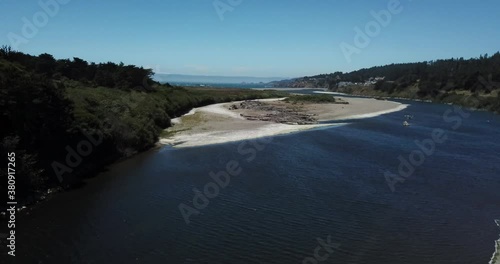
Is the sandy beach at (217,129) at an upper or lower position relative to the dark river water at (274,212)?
lower

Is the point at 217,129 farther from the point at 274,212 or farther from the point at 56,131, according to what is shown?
the point at 274,212

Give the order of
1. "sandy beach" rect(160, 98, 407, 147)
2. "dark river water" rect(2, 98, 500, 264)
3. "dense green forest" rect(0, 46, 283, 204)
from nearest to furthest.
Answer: "dark river water" rect(2, 98, 500, 264), "dense green forest" rect(0, 46, 283, 204), "sandy beach" rect(160, 98, 407, 147)

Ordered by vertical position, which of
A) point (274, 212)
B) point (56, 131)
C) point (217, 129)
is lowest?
point (217, 129)

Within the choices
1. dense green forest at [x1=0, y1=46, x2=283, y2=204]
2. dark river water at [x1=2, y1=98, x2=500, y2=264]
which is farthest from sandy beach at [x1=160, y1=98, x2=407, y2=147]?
dark river water at [x1=2, y1=98, x2=500, y2=264]

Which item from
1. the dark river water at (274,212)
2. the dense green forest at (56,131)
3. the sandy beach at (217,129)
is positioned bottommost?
the sandy beach at (217,129)

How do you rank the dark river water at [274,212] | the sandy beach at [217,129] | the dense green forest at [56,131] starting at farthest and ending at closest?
the sandy beach at [217,129] → the dense green forest at [56,131] → the dark river water at [274,212]

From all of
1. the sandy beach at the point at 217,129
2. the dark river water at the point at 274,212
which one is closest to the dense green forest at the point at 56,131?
the dark river water at the point at 274,212

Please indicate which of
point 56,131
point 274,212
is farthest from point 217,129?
point 274,212

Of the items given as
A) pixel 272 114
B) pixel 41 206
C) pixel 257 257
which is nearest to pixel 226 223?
pixel 257 257

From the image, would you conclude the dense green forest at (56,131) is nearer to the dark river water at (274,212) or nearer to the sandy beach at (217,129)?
the dark river water at (274,212)

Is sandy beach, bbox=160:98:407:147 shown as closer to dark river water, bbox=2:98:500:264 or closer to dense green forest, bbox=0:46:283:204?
dense green forest, bbox=0:46:283:204
